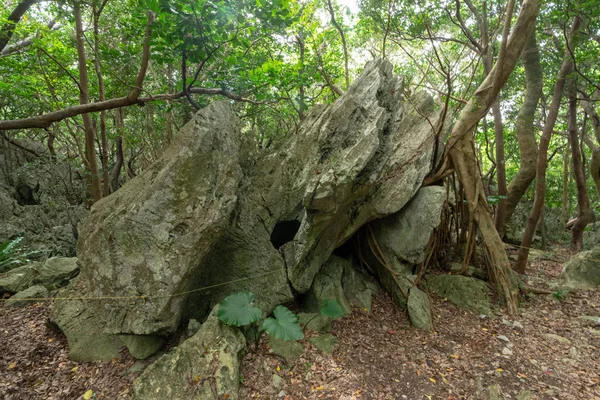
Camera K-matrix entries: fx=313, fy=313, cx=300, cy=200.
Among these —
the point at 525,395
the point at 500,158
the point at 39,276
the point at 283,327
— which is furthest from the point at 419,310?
the point at 39,276

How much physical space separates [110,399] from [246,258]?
214 centimetres

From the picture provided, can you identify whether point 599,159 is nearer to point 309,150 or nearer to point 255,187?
point 309,150

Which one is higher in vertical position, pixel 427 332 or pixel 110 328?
pixel 427 332

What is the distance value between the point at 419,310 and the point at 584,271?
3.91 m

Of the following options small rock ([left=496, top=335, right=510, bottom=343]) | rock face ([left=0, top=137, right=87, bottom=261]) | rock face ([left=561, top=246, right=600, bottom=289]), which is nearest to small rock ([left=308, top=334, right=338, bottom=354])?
small rock ([left=496, top=335, right=510, bottom=343])

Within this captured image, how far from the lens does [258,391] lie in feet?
11.0

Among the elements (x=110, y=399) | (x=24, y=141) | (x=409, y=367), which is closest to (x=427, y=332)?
(x=409, y=367)

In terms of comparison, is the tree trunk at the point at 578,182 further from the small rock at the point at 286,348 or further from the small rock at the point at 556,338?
the small rock at the point at 286,348

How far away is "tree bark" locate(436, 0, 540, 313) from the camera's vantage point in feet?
16.6

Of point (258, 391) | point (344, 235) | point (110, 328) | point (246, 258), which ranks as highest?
point (344, 235)

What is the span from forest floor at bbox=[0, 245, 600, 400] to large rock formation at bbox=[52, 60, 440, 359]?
0.42 meters

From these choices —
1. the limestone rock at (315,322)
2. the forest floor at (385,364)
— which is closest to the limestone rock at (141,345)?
the forest floor at (385,364)

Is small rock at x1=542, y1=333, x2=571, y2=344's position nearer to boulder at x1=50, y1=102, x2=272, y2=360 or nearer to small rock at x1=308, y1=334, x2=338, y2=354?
small rock at x1=308, y1=334, x2=338, y2=354

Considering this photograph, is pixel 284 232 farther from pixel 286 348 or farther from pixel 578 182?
pixel 578 182
